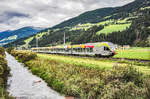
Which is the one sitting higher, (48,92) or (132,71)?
(132,71)

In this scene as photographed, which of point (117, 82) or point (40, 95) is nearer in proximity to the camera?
point (117, 82)

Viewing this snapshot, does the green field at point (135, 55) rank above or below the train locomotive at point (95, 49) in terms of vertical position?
below

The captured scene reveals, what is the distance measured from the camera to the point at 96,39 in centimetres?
15062

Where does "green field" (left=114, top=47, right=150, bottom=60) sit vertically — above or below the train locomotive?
below

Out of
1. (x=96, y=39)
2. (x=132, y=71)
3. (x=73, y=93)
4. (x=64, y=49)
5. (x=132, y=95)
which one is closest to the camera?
(x=132, y=95)

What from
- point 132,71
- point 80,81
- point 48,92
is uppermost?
point 132,71

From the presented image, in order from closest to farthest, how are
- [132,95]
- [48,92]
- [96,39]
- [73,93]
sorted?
[132,95] < [73,93] < [48,92] < [96,39]

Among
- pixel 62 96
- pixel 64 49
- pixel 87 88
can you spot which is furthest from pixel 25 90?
pixel 64 49

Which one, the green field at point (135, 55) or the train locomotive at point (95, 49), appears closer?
the green field at point (135, 55)

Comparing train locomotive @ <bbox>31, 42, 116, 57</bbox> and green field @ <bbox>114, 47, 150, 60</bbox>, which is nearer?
green field @ <bbox>114, 47, 150, 60</bbox>

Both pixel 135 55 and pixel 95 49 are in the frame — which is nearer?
pixel 135 55

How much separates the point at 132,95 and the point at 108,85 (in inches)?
92.5

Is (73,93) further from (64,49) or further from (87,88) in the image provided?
(64,49)

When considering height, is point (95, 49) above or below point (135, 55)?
above
